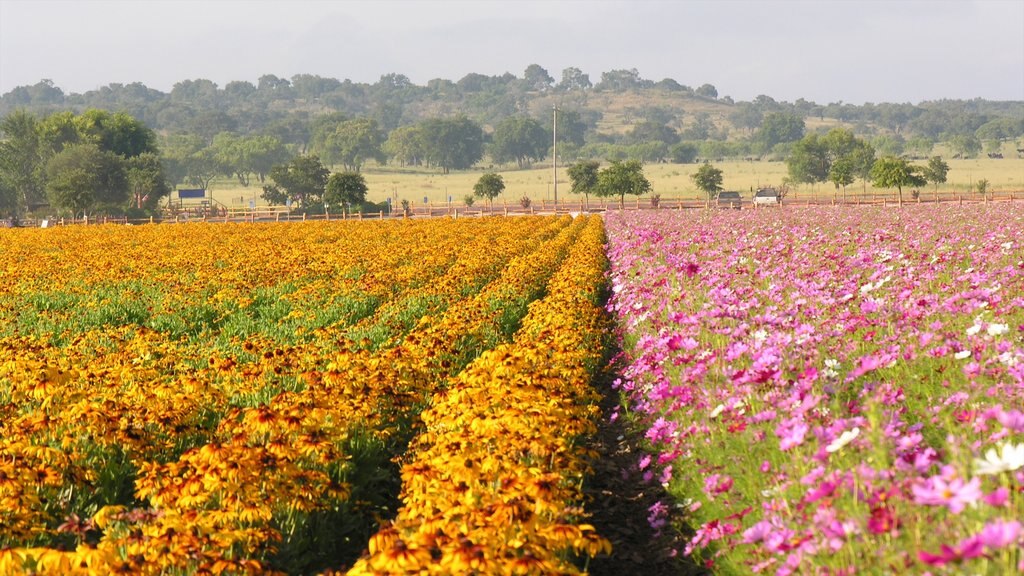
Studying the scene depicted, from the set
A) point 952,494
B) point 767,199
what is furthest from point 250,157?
point 952,494

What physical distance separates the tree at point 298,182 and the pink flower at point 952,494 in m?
98.3

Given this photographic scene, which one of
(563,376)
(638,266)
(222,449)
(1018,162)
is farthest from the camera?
(1018,162)

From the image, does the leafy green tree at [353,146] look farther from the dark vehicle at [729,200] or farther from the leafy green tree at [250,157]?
the dark vehicle at [729,200]

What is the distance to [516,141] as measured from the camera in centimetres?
18312

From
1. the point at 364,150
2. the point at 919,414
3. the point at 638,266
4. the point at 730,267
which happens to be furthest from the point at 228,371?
the point at 364,150

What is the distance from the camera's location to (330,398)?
297 inches

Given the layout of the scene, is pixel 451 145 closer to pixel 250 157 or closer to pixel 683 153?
pixel 250 157

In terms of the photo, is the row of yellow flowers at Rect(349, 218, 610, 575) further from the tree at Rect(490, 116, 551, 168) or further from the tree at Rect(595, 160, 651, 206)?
the tree at Rect(490, 116, 551, 168)

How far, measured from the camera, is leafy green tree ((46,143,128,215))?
7188 cm

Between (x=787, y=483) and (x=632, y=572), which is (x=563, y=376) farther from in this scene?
(x=787, y=483)

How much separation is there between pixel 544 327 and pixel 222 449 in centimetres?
564

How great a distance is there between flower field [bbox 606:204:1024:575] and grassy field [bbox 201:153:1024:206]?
9281 centimetres

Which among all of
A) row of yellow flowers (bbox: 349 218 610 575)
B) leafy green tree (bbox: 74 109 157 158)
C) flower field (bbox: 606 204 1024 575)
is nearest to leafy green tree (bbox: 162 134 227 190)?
leafy green tree (bbox: 74 109 157 158)

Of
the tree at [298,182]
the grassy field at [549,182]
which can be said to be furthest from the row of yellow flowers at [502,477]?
the grassy field at [549,182]
